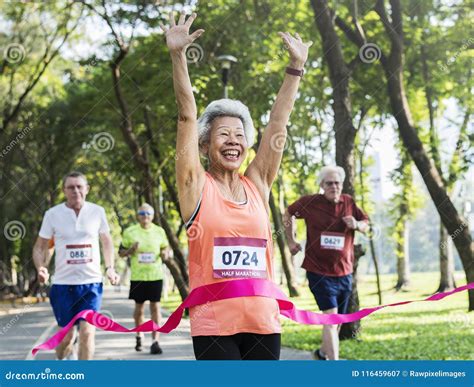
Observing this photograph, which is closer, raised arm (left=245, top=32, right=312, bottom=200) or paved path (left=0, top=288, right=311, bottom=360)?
raised arm (left=245, top=32, right=312, bottom=200)

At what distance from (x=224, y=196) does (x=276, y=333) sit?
25.7 inches

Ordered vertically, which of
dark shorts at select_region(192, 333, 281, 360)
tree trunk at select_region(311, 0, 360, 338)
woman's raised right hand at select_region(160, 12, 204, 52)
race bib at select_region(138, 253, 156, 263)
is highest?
tree trunk at select_region(311, 0, 360, 338)

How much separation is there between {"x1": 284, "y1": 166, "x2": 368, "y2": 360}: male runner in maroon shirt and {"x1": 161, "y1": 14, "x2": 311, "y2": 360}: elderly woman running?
12.4 feet

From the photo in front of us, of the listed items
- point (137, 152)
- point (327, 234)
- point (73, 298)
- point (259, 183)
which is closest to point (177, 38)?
point (259, 183)

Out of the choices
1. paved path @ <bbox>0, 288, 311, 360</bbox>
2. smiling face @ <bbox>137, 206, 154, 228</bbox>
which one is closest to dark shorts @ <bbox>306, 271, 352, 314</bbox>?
paved path @ <bbox>0, 288, 311, 360</bbox>

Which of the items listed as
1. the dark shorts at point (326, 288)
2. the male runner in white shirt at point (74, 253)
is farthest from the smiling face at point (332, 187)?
the male runner in white shirt at point (74, 253)

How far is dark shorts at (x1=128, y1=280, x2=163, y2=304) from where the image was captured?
10453 mm

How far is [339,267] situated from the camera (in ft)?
25.2

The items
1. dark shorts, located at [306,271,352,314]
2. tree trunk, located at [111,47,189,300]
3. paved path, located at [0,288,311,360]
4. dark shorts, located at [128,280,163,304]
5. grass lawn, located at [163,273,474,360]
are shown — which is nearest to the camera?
dark shorts, located at [306,271,352,314]

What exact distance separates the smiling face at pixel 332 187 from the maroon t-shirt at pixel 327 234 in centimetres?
7

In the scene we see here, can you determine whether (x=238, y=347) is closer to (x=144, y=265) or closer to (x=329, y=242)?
(x=329, y=242)

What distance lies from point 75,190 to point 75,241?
1.55 feet

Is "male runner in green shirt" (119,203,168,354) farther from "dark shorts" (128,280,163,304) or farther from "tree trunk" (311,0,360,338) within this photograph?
"tree trunk" (311,0,360,338)
